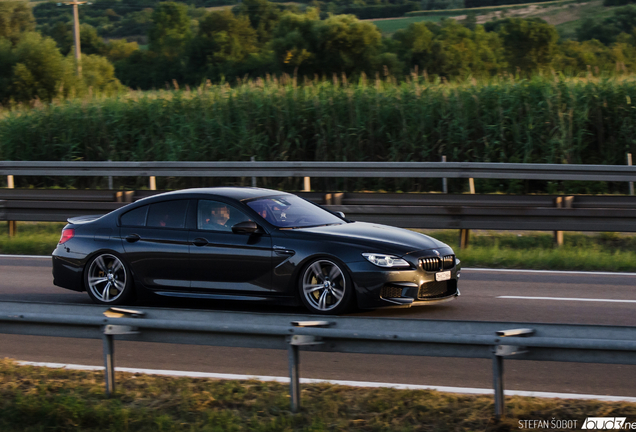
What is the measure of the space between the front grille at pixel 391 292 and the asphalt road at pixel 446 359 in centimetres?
26

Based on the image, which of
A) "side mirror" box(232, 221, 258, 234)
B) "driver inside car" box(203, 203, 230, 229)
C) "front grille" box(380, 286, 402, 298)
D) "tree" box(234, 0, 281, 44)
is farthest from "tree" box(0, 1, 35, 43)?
"front grille" box(380, 286, 402, 298)

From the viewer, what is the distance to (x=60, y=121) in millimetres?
23750

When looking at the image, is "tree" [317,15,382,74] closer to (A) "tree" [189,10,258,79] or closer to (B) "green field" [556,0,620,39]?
(A) "tree" [189,10,258,79]

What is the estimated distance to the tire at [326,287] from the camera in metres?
7.89

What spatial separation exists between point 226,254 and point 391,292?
1.74 meters

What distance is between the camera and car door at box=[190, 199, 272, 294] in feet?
27.0

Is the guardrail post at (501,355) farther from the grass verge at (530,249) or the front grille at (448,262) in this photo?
the grass verge at (530,249)

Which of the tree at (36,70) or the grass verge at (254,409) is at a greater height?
the tree at (36,70)

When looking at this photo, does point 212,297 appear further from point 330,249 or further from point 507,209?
point 507,209

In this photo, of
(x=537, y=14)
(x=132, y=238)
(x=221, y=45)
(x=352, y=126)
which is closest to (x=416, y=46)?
Answer: (x=221, y=45)

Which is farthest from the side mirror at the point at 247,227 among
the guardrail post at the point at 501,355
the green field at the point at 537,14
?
the green field at the point at 537,14

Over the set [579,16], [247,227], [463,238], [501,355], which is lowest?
[463,238]

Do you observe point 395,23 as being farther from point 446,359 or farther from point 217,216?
point 446,359

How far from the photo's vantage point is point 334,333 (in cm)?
512
